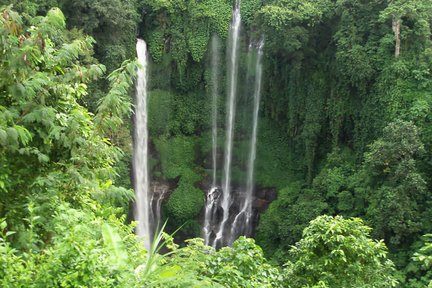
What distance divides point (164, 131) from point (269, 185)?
5252 mm

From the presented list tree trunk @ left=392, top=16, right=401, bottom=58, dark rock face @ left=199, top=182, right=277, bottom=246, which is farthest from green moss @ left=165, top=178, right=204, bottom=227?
tree trunk @ left=392, top=16, right=401, bottom=58

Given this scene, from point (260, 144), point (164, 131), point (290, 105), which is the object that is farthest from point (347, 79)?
point (164, 131)

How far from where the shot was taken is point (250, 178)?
20.2 meters

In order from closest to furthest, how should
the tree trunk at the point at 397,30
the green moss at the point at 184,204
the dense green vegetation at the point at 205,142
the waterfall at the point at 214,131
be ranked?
the dense green vegetation at the point at 205,142 < the tree trunk at the point at 397,30 < the green moss at the point at 184,204 < the waterfall at the point at 214,131

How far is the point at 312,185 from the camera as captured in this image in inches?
685

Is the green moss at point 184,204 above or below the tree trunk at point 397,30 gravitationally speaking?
below

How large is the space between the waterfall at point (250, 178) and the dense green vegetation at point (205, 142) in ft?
1.07

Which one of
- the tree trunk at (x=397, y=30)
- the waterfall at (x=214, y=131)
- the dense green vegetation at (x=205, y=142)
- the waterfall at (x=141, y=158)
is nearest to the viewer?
the dense green vegetation at (x=205, y=142)

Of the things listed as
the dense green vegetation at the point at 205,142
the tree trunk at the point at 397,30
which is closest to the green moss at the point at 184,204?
the dense green vegetation at the point at 205,142

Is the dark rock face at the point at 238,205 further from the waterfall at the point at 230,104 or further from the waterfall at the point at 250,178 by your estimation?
the waterfall at the point at 230,104

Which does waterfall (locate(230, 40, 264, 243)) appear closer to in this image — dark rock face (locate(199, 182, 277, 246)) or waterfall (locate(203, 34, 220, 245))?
dark rock face (locate(199, 182, 277, 246))

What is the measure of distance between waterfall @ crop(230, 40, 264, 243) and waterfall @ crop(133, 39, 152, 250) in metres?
3.63

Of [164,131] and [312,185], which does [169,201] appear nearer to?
[164,131]

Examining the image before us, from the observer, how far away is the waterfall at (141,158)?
1838 centimetres
